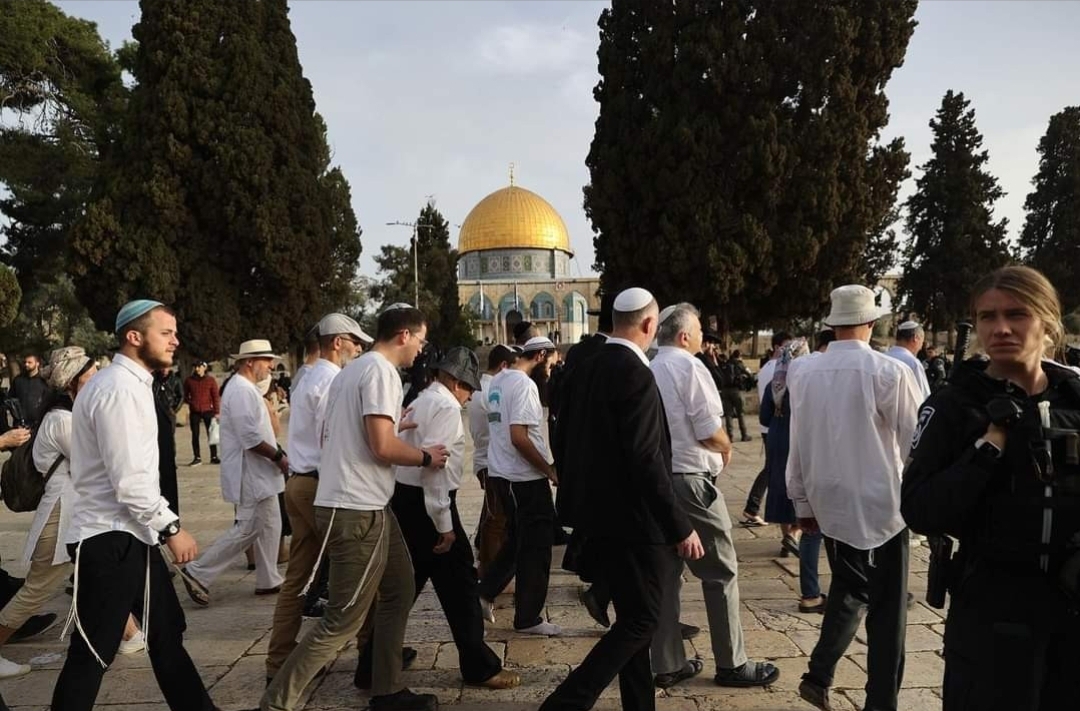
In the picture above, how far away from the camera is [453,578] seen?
3.74 m

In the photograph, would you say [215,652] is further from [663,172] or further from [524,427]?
[663,172]

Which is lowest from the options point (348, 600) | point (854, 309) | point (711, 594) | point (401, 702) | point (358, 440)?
point (401, 702)

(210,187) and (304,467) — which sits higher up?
(210,187)

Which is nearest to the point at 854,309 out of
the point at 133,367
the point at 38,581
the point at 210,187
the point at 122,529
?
the point at 133,367

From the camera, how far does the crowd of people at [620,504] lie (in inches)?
74.4

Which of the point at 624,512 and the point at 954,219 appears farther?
the point at 954,219

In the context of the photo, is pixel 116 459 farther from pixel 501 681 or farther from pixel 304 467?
pixel 501 681

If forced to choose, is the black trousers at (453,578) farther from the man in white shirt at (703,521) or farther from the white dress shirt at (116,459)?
the white dress shirt at (116,459)

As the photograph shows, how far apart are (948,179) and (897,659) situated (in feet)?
126

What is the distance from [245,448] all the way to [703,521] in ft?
11.4

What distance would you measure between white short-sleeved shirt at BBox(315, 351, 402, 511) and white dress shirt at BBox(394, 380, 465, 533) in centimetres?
45

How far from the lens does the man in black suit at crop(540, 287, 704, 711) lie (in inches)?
117

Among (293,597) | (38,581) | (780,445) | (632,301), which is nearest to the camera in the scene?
A: (632,301)

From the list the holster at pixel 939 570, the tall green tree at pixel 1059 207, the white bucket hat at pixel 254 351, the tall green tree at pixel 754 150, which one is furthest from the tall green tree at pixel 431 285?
the holster at pixel 939 570
